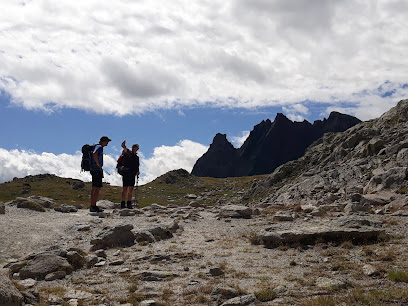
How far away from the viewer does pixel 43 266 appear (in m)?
11.0

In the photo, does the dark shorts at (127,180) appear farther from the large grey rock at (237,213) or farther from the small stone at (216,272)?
the small stone at (216,272)

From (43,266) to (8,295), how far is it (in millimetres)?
3974

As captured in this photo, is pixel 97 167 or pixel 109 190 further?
pixel 109 190

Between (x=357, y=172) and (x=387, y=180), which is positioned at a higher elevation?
(x=357, y=172)

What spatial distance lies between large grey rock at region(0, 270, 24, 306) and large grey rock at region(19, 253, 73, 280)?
3.17 meters

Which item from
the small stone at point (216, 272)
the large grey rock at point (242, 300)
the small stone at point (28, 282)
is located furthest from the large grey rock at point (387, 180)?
the small stone at point (28, 282)

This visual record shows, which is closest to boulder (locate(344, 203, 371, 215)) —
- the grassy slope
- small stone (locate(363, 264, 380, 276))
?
small stone (locate(363, 264, 380, 276))

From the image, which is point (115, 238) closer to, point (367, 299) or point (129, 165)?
point (129, 165)

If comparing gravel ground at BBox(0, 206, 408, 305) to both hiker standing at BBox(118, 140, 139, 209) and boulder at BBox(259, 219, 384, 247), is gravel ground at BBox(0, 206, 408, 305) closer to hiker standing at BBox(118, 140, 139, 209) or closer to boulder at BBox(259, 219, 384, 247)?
boulder at BBox(259, 219, 384, 247)

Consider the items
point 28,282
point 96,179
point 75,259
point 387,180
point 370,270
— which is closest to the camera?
point 370,270

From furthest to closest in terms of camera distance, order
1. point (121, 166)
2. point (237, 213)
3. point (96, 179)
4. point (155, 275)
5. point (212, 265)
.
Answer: point (121, 166), point (237, 213), point (96, 179), point (212, 265), point (155, 275)

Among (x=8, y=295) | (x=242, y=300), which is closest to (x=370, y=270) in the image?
(x=242, y=300)

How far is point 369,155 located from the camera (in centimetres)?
3753

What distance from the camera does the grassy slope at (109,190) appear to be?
73.7 meters
